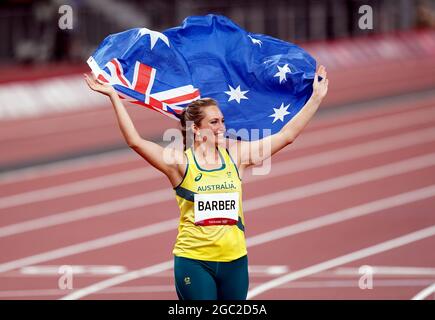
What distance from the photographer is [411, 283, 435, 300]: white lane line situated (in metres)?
8.68

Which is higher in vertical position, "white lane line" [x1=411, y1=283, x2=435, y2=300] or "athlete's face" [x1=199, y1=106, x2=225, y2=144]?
"athlete's face" [x1=199, y1=106, x2=225, y2=144]

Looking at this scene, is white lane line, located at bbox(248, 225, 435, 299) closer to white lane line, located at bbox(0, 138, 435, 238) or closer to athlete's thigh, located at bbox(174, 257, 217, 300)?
white lane line, located at bbox(0, 138, 435, 238)

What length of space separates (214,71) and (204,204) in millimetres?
1553

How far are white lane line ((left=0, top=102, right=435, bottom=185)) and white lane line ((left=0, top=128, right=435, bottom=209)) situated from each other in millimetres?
652

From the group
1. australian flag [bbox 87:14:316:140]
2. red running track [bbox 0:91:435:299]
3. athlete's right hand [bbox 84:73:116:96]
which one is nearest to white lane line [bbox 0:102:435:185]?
red running track [bbox 0:91:435:299]

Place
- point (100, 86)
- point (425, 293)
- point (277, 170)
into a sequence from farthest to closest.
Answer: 1. point (277, 170)
2. point (425, 293)
3. point (100, 86)

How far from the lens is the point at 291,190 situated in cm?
1381

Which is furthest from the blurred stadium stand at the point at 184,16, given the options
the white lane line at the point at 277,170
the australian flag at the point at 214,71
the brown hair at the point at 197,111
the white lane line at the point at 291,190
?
the brown hair at the point at 197,111

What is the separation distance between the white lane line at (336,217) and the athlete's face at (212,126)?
3.79 meters

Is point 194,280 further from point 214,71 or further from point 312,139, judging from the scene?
point 312,139

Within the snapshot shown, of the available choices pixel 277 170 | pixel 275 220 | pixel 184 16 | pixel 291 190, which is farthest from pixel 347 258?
pixel 184 16

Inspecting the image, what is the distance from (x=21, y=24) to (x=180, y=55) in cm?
1826

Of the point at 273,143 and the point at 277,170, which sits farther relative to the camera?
the point at 277,170

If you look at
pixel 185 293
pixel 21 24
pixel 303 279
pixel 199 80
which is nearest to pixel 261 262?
pixel 303 279
